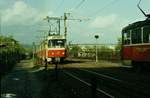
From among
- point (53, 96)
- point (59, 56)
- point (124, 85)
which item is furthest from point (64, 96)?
point (59, 56)

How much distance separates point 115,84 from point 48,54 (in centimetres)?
2849

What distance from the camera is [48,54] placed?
52188 mm

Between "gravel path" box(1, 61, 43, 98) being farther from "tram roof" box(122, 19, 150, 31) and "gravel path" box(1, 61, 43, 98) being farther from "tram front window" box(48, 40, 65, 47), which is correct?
"tram front window" box(48, 40, 65, 47)

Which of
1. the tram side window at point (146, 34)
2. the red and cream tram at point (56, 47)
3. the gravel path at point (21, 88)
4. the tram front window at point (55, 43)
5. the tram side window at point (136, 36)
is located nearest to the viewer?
the gravel path at point (21, 88)

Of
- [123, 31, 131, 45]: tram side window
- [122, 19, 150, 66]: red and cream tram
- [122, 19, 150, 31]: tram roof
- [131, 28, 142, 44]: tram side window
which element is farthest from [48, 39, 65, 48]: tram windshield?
[131, 28, 142, 44]: tram side window

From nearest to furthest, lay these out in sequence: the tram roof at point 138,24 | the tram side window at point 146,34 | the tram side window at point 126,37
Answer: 1. the tram side window at point 146,34
2. the tram roof at point 138,24
3. the tram side window at point 126,37

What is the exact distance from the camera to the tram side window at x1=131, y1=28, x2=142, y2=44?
3106 cm

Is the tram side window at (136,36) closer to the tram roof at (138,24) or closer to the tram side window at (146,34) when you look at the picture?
the tram roof at (138,24)

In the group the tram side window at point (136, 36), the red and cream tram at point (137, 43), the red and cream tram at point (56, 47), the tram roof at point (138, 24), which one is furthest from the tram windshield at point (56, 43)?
→ the tram side window at point (136, 36)

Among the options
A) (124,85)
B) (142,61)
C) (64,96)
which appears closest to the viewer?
(64,96)

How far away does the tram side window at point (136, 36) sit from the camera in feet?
102

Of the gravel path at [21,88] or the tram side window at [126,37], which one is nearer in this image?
the gravel path at [21,88]

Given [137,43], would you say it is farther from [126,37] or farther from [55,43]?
[55,43]

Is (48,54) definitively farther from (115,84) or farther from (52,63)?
(115,84)
